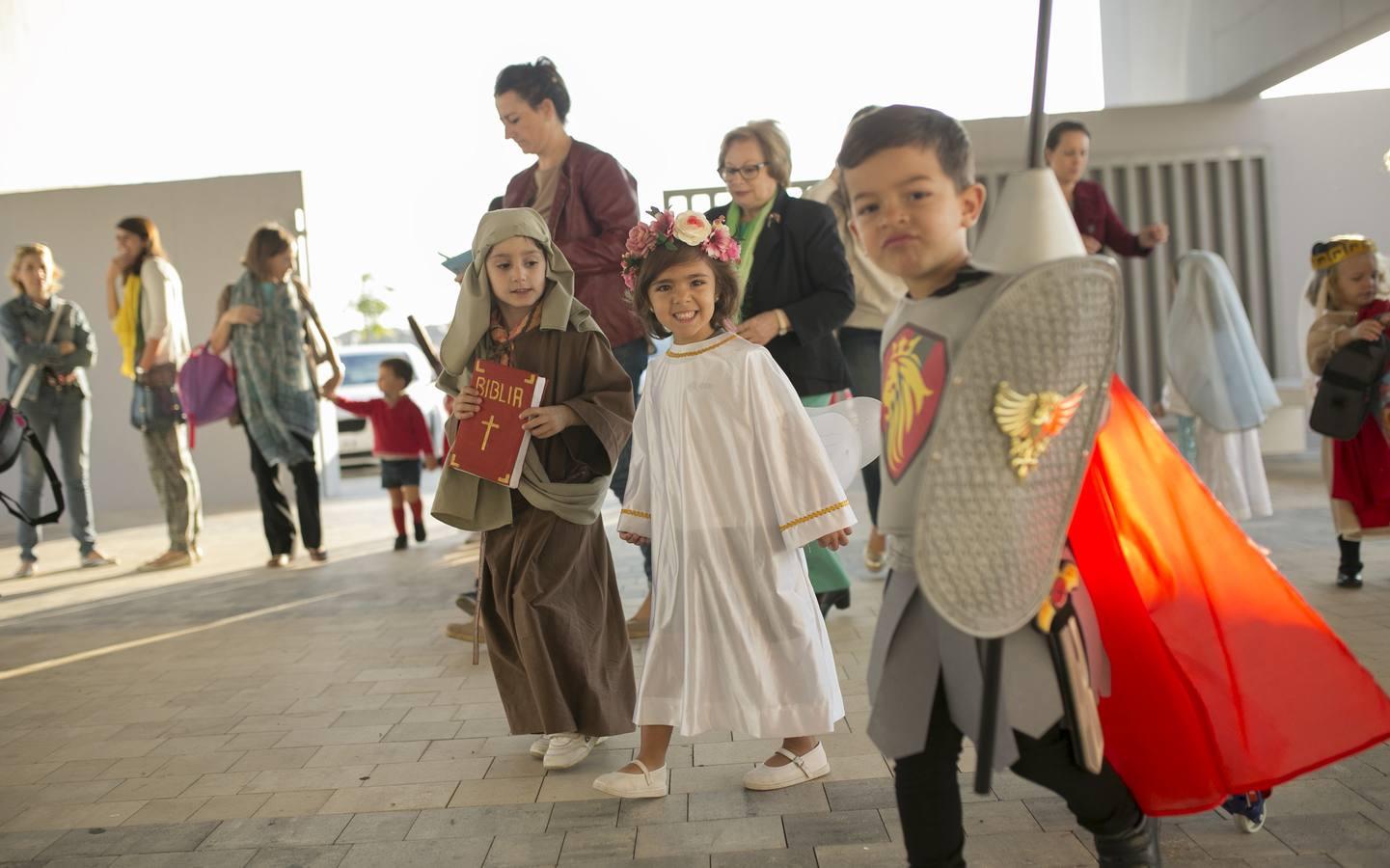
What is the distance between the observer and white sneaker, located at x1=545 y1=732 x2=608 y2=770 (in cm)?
348

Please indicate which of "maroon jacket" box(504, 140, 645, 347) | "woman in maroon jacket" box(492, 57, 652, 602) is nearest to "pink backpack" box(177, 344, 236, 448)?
"woman in maroon jacket" box(492, 57, 652, 602)

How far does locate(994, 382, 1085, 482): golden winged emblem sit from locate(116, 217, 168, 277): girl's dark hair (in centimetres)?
710

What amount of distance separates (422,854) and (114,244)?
404 inches

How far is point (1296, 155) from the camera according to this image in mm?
10445

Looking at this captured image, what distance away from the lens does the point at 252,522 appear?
10250 millimetres

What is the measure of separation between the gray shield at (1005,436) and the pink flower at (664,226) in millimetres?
1718

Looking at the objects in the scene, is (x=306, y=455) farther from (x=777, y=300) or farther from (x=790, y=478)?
(x=790, y=478)

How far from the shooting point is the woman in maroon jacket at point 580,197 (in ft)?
15.8

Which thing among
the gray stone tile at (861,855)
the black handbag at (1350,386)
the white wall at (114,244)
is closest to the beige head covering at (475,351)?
the gray stone tile at (861,855)

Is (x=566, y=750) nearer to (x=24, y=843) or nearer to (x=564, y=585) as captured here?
(x=564, y=585)

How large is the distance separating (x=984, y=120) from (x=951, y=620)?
9422mm

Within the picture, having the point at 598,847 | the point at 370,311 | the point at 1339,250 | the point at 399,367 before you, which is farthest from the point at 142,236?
the point at 370,311

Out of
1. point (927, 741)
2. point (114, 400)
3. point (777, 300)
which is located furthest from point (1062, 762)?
point (114, 400)

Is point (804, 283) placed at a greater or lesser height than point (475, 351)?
greater
